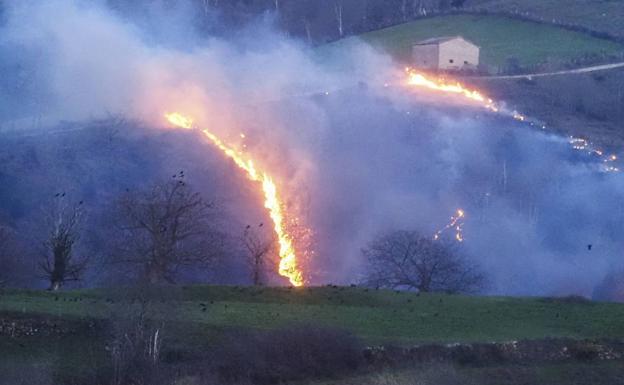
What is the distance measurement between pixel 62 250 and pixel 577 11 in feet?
183

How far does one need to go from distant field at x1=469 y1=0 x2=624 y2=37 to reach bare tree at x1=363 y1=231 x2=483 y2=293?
131ft

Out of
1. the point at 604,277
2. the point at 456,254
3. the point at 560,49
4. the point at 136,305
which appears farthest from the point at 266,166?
the point at 560,49

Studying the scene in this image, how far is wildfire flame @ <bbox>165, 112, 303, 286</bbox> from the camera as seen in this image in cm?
3812

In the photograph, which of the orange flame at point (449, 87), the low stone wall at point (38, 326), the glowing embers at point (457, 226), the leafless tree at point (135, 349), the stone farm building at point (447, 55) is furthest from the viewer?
the stone farm building at point (447, 55)

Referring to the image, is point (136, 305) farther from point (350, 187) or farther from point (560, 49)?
point (560, 49)

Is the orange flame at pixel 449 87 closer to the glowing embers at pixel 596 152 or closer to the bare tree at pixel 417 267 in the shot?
the glowing embers at pixel 596 152

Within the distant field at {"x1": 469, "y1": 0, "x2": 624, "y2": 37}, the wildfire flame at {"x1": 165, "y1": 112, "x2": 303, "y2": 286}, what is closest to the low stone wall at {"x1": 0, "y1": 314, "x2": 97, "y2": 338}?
the wildfire flame at {"x1": 165, "y1": 112, "x2": 303, "y2": 286}

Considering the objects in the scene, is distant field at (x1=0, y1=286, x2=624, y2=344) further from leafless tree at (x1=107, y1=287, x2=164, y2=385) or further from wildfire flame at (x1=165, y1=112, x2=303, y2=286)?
wildfire flame at (x1=165, y1=112, x2=303, y2=286)

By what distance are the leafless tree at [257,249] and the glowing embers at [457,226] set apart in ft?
23.9

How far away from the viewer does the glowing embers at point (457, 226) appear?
4041 centimetres

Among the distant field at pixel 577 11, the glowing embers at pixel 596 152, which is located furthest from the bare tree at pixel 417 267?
the distant field at pixel 577 11

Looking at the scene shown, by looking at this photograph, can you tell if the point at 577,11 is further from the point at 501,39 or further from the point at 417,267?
the point at 417,267

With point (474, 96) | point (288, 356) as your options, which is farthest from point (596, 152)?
point (288, 356)

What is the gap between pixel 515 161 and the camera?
47688mm
